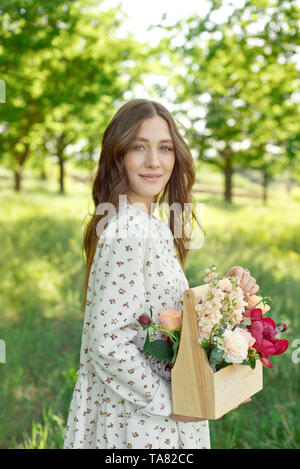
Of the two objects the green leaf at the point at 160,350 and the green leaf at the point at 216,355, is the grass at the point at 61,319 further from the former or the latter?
the green leaf at the point at 160,350

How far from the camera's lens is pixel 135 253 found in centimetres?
153

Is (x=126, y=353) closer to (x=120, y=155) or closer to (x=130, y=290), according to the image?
(x=130, y=290)

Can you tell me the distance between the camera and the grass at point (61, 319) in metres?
3.20

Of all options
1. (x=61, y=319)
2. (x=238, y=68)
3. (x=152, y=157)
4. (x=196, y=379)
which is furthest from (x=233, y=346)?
(x=238, y=68)

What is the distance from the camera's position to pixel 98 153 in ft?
8.76

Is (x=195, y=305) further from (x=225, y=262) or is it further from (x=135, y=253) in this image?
(x=225, y=262)

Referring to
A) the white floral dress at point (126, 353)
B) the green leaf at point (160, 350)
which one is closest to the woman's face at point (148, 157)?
the white floral dress at point (126, 353)

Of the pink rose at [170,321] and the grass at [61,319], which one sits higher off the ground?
the pink rose at [170,321]

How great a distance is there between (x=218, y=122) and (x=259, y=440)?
233 inches

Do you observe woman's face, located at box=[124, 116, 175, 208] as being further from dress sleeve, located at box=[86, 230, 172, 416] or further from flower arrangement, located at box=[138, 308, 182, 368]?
flower arrangement, located at box=[138, 308, 182, 368]

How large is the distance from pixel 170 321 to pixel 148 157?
701mm

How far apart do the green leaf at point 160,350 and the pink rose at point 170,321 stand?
6 cm

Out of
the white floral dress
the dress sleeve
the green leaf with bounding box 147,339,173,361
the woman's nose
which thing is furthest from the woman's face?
the green leaf with bounding box 147,339,173,361

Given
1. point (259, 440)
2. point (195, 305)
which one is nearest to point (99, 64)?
point (259, 440)
